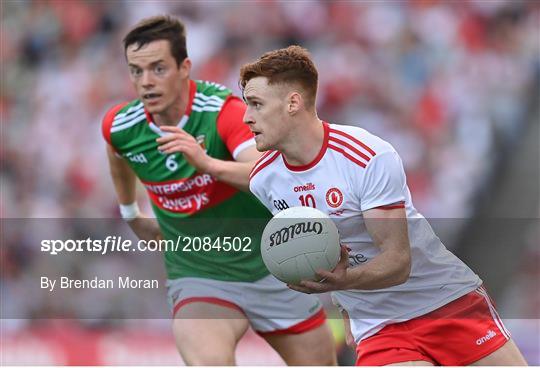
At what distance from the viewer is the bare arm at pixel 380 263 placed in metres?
3.94

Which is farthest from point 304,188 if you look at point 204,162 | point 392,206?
point 204,162

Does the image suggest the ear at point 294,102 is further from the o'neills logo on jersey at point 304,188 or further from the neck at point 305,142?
the o'neills logo on jersey at point 304,188

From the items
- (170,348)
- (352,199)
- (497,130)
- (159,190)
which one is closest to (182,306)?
(159,190)

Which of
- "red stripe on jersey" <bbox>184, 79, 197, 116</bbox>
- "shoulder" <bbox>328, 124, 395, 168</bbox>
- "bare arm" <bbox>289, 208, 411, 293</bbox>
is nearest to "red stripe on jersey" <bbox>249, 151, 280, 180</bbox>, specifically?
"shoulder" <bbox>328, 124, 395, 168</bbox>

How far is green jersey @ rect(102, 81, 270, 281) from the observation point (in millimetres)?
5156

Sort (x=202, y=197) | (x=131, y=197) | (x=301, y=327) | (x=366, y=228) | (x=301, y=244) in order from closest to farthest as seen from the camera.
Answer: (x=301, y=244)
(x=366, y=228)
(x=202, y=197)
(x=301, y=327)
(x=131, y=197)

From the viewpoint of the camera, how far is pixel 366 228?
4.15 m

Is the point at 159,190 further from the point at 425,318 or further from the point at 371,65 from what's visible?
the point at 371,65

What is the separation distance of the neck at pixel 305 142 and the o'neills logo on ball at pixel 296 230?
31 cm

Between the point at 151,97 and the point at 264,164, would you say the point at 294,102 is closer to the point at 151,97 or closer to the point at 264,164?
the point at 264,164

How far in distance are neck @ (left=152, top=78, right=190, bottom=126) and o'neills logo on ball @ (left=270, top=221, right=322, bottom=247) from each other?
1.41 meters

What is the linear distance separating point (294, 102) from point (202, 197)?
114cm

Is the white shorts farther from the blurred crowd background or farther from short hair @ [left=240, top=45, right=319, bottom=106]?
the blurred crowd background

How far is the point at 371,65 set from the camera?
350 inches
